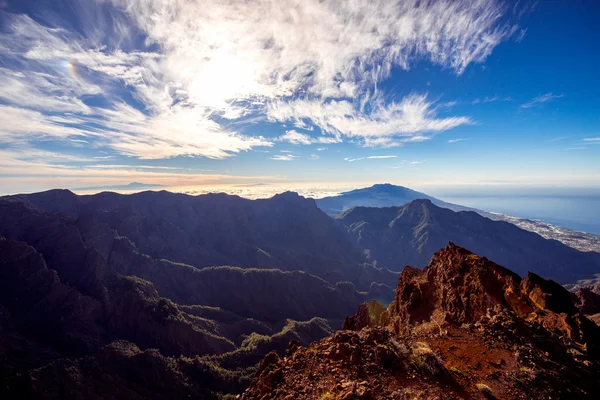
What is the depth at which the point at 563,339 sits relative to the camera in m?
15.6

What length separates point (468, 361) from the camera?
568 inches

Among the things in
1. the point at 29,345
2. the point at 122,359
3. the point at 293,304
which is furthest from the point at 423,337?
the point at 293,304

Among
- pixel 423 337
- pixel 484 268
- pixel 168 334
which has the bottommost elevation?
pixel 168 334

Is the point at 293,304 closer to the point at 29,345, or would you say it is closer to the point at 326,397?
the point at 29,345

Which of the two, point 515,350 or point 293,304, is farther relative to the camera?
point 293,304

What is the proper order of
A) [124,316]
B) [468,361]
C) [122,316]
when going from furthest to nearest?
[124,316] → [122,316] → [468,361]

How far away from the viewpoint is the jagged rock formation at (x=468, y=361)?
39.9 feet

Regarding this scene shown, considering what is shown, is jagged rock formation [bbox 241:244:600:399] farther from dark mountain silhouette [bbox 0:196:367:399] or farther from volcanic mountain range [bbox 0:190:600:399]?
dark mountain silhouette [bbox 0:196:367:399]

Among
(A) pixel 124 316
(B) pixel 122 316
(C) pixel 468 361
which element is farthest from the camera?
(A) pixel 124 316

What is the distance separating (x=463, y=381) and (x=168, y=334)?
136 metres

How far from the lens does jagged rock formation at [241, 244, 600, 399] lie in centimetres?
1217

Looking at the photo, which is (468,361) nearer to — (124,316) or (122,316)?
(124,316)

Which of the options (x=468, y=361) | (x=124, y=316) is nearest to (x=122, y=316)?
(x=124, y=316)

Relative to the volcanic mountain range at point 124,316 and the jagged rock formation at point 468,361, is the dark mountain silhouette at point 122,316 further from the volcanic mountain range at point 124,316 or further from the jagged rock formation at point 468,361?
the jagged rock formation at point 468,361
